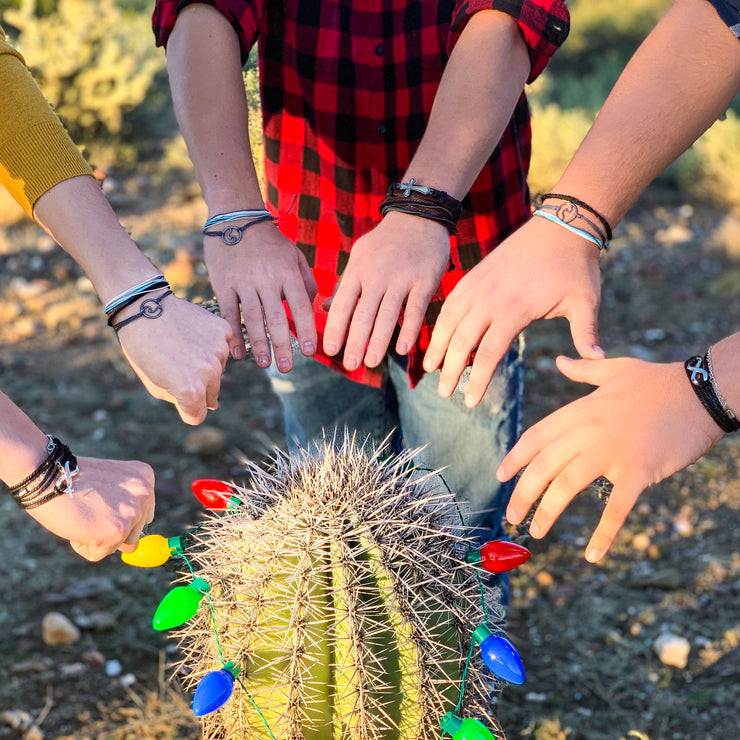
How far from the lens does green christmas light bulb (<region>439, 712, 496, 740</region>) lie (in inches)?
49.7

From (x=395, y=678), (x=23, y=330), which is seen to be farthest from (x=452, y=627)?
(x=23, y=330)

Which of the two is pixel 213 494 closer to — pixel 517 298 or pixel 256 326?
pixel 256 326

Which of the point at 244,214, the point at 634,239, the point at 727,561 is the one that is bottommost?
the point at 634,239

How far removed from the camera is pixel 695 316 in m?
4.55

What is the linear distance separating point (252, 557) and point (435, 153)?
74 cm

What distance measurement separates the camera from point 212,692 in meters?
1.23

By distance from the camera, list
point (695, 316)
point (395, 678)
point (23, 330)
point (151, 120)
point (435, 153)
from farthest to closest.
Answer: point (151, 120)
point (695, 316)
point (23, 330)
point (435, 153)
point (395, 678)

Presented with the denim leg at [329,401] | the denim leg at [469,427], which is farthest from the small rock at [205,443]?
the denim leg at [469,427]

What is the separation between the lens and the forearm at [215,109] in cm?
159

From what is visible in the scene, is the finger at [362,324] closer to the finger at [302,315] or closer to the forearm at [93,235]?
the finger at [302,315]

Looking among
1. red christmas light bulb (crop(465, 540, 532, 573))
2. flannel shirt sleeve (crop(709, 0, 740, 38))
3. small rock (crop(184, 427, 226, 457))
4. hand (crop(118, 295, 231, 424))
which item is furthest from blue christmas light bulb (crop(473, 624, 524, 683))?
small rock (crop(184, 427, 226, 457))

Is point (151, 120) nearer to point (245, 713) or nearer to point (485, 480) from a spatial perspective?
point (485, 480)

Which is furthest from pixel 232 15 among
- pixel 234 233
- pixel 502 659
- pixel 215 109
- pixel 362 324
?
pixel 502 659

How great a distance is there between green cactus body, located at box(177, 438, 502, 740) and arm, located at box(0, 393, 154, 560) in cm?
14
